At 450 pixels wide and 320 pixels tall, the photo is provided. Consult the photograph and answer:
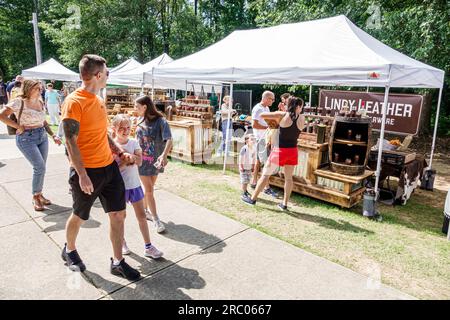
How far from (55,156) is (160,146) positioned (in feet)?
17.7

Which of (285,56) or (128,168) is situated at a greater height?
(285,56)

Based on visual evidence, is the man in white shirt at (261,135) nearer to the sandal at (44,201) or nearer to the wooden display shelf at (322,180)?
the wooden display shelf at (322,180)

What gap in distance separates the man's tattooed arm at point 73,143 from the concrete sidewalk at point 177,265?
1.15m

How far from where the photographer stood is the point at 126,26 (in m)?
22.2

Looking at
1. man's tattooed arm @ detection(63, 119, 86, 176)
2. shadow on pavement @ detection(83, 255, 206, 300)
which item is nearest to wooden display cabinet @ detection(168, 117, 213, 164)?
shadow on pavement @ detection(83, 255, 206, 300)

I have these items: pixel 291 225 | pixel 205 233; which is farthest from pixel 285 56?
pixel 205 233

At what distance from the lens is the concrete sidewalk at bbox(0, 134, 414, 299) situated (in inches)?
110

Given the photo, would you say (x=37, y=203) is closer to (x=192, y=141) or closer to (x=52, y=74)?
(x=192, y=141)

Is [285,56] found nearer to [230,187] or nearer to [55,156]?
[230,187]

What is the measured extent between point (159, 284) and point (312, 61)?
410cm

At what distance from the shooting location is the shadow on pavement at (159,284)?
8.97 ft

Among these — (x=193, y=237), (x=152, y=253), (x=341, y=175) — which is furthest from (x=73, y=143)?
(x=341, y=175)

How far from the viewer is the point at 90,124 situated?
99.0 inches

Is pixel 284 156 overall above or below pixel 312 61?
below
